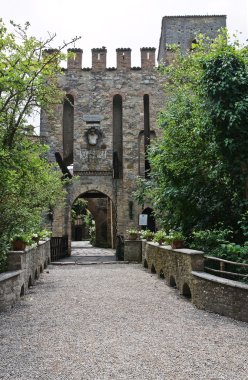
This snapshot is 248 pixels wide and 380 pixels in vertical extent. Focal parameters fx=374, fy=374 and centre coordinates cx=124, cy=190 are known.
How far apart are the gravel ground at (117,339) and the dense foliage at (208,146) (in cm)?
248

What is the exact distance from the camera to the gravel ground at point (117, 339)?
3354 millimetres

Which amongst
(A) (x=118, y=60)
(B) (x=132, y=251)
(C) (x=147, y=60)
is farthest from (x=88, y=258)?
(C) (x=147, y=60)

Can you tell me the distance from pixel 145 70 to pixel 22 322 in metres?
14.8

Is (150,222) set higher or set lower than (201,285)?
higher

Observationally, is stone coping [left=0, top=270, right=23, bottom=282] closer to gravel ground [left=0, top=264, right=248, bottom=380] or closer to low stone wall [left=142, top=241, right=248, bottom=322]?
gravel ground [left=0, top=264, right=248, bottom=380]

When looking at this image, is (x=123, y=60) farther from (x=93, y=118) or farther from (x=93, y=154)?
(x=93, y=154)

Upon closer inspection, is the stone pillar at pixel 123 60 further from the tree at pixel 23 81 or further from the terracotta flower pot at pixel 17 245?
the terracotta flower pot at pixel 17 245

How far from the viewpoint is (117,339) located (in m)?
4.30

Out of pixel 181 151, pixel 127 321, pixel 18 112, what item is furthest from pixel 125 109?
pixel 127 321

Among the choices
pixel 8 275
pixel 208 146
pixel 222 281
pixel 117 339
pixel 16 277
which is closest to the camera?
pixel 117 339

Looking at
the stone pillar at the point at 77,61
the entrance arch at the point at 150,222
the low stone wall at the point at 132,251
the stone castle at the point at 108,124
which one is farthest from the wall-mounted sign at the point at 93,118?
the low stone wall at the point at 132,251

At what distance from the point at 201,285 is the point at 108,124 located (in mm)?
12388

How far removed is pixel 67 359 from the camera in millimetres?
3645

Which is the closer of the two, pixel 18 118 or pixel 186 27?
pixel 18 118
